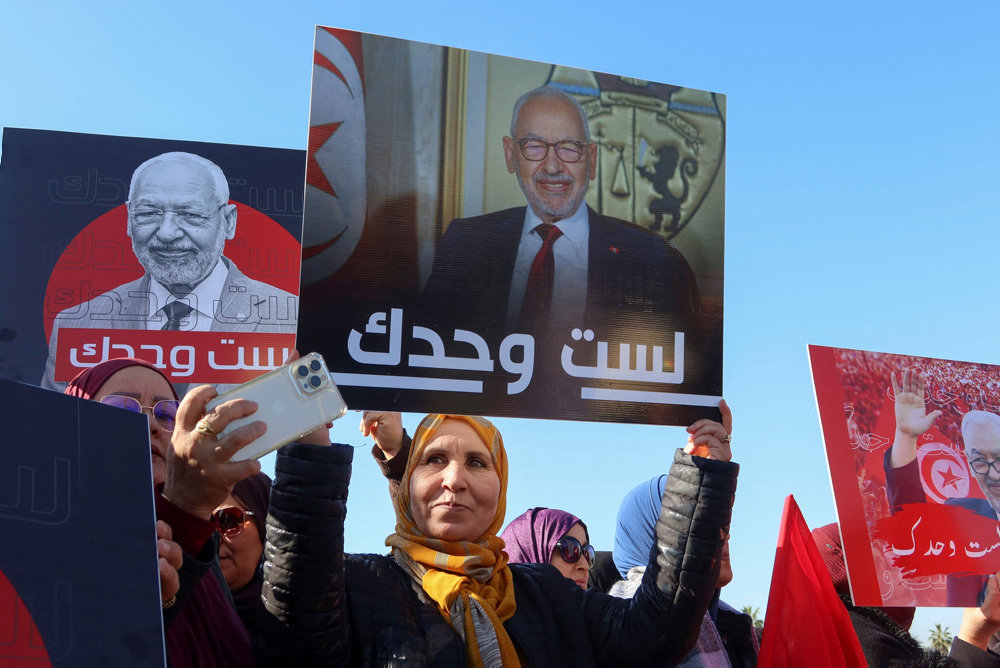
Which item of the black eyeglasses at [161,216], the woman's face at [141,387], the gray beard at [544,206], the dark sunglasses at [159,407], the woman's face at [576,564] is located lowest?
the woman's face at [576,564]

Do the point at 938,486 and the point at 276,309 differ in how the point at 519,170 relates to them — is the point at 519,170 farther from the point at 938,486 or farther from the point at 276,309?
the point at 938,486

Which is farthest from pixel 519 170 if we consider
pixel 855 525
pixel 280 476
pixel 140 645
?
pixel 140 645

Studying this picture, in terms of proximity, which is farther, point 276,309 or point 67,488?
point 276,309

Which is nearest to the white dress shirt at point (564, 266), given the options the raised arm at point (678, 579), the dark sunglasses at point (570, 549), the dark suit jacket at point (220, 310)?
the raised arm at point (678, 579)

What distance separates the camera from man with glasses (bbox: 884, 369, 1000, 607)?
4.07m

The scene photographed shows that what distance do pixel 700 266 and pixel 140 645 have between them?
238cm

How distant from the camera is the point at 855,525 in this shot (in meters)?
3.85

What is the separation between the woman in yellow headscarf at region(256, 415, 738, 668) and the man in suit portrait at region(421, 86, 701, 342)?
43cm

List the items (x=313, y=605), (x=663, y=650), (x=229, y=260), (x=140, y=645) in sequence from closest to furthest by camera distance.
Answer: (x=140, y=645) < (x=313, y=605) < (x=663, y=650) < (x=229, y=260)

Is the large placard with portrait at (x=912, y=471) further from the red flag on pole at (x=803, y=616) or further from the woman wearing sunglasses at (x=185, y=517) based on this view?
the woman wearing sunglasses at (x=185, y=517)

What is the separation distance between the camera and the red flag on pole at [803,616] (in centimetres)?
359

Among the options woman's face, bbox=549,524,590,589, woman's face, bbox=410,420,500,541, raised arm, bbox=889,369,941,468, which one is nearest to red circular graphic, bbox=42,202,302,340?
woman's face, bbox=549,524,590,589

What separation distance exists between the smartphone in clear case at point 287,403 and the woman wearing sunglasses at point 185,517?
0.12ft

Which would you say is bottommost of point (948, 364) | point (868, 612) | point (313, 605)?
point (868, 612)
